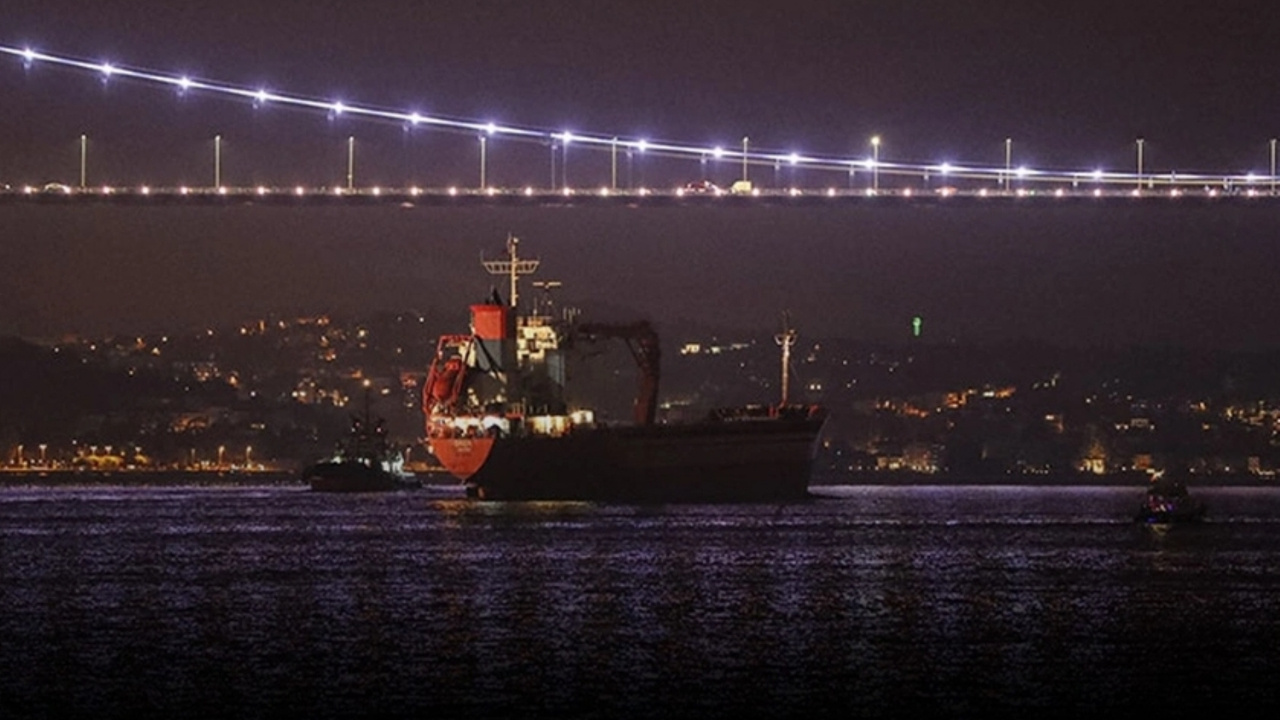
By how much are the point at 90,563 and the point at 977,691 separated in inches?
686

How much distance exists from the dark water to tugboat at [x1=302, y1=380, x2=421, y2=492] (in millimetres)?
30418

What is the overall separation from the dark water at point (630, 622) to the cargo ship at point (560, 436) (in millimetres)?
15080

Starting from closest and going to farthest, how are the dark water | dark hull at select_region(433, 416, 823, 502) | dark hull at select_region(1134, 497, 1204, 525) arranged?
the dark water
dark hull at select_region(1134, 497, 1204, 525)
dark hull at select_region(433, 416, 823, 502)

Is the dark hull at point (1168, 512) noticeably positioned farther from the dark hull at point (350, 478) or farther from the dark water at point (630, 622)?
the dark hull at point (350, 478)

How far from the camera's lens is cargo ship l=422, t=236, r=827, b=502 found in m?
60.4

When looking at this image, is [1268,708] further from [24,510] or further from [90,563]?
[24,510]

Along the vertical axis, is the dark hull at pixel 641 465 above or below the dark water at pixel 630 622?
above

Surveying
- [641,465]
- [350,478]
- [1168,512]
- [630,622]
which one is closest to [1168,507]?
[1168,512]

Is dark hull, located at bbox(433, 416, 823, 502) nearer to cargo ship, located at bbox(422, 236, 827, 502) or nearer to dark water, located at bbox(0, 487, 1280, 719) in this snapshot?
cargo ship, located at bbox(422, 236, 827, 502)

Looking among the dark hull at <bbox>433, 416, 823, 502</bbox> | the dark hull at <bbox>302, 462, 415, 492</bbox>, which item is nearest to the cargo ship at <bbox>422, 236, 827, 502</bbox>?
the dark hull at <bbox>433, 416, 823, 502</bbox>

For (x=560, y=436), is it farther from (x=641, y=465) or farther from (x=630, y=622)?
(x=630, y=622)

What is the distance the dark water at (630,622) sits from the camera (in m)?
19.5

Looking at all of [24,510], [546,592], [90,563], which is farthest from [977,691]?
[24,510]

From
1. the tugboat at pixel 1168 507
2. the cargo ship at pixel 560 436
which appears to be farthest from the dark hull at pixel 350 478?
the tugboat at pixel 1168 507
